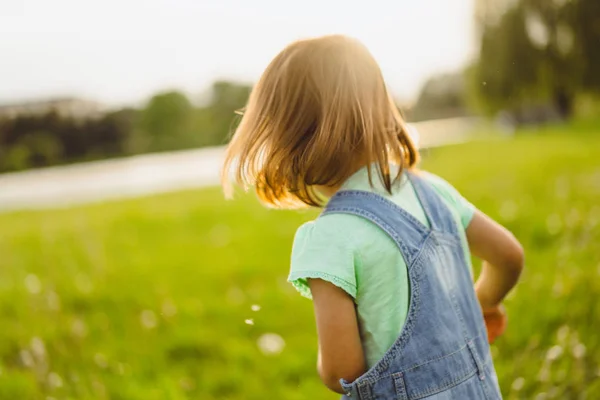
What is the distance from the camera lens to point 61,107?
514cm

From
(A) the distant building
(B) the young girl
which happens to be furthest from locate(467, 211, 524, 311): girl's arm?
(A) the distant building

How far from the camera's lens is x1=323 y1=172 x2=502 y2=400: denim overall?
1.28m

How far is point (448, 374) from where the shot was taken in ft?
4.33

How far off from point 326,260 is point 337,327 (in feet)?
0.44

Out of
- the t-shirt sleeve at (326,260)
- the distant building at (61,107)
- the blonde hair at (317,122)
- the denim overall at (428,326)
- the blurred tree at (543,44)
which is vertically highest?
the blonde hair at (317,122)

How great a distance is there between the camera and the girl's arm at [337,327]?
1.24 m

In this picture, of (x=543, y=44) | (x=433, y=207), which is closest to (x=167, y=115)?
(x=433, y=207)

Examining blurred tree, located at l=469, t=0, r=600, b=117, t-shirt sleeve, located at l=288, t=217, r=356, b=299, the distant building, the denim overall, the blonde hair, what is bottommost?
blurred tree, located at l=469, t=0, r=600, b=117

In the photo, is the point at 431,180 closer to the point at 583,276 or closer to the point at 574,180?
the point at 583,276

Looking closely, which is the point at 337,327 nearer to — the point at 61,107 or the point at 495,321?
the point at 495,321

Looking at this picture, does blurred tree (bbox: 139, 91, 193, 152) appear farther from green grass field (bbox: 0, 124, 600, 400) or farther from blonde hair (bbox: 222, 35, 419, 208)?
blonde hair (bbox: 222, 35, 419, 208)

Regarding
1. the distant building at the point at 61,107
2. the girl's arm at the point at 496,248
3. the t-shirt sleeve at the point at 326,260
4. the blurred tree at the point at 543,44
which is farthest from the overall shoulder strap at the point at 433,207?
the blurred tree at the point at 543,44

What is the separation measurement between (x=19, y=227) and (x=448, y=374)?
7.90m

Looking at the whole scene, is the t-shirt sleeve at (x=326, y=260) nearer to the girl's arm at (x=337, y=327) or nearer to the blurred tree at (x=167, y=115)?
the girl's arm at (x=337, y=327)
